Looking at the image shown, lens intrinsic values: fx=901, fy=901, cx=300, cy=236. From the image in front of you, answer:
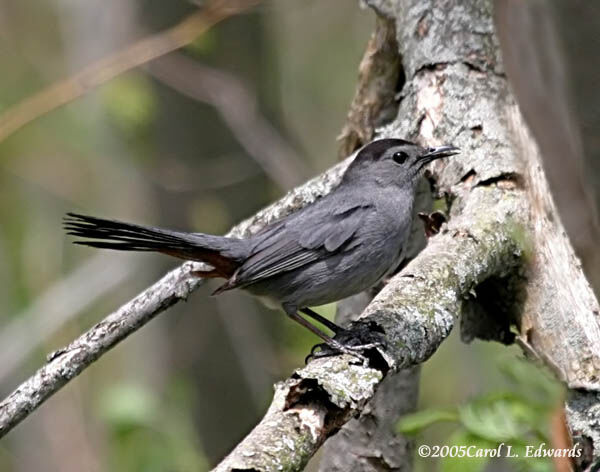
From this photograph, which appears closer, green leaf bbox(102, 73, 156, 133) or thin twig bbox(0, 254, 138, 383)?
green leaf bbox(102, 73, 156, 133)

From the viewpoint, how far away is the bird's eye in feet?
14.4

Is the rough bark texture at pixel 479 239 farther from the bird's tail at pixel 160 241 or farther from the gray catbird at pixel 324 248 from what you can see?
the bird's tail at pixel 160 241

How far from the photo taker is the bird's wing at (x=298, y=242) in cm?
415

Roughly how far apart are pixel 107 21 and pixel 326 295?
5.10m

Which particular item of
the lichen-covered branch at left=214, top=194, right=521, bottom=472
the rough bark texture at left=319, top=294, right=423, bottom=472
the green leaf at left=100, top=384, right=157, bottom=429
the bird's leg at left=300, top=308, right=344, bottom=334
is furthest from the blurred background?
the lichen-covered branch at left=214, top=194, right=521, bottom=472

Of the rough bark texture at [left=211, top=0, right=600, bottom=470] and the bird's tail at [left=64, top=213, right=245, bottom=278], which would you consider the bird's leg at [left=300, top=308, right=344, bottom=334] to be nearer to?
the bird's tail at [left=64, top=213, right=245, bottom=278]

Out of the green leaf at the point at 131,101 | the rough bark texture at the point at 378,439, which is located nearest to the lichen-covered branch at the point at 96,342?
the rough bark texture at the point at 378,439

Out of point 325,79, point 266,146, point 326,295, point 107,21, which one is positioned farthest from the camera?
point 325,79

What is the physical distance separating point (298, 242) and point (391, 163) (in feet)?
2.19

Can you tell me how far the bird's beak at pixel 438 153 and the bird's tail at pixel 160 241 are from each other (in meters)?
0.96

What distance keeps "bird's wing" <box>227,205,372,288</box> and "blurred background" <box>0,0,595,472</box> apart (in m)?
0.83

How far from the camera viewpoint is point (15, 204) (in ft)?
32.3

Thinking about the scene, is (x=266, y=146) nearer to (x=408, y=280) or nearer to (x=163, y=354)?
(x=163, y=354)

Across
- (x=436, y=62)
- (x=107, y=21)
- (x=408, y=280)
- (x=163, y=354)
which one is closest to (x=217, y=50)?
(x=107, y=21)
